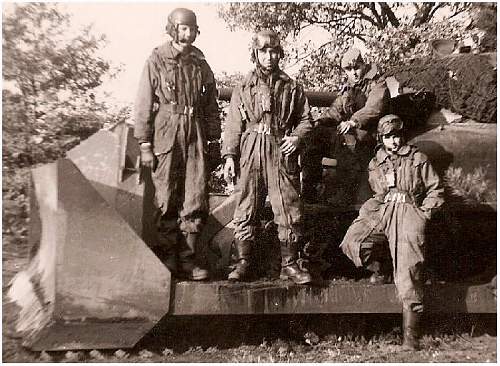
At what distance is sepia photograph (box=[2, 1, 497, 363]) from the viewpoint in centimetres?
455

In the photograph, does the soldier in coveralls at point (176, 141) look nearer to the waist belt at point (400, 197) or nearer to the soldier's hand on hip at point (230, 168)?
A: the soldier's hand on hip at point (230, 168)

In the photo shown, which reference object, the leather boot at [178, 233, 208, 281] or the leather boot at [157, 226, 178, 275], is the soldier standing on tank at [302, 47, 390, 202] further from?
the leather boot at [157, 226, 178, 275]

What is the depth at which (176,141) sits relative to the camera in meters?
5.04

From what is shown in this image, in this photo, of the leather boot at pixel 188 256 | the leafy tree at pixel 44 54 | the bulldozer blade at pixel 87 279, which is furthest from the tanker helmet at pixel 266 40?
the leafy tree at pixel 44 54

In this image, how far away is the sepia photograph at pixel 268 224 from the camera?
4.55m

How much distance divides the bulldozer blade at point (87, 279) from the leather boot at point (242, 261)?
2.00ft

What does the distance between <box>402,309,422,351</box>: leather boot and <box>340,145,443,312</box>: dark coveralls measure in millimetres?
58

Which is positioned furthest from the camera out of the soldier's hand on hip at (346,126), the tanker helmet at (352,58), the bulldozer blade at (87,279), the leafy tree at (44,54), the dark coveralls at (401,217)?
the leafy tree at (44,54)

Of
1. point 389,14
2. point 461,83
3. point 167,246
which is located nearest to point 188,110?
point 167,246

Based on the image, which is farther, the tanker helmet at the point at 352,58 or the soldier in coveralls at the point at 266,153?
the tanker helmet at the point at 352,58

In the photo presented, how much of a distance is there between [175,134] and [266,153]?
783 mm

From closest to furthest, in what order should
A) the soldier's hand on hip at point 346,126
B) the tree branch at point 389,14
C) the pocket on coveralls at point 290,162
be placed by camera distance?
the pocket on coveralls at point 290,162
the soldier's hand on hip at point 346,126
the tree branch at point 389,14

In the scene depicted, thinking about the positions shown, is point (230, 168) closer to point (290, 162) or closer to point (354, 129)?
point (290, 162)

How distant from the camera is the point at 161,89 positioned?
201 inches
